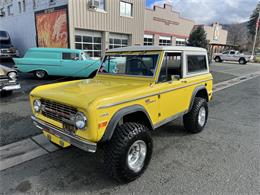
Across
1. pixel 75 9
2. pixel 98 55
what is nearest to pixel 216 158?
pixel 75 9

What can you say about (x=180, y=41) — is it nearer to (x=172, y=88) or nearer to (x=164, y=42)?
(x=164, y=42)

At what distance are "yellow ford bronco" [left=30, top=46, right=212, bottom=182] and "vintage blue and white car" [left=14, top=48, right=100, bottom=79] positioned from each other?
21.3 ft

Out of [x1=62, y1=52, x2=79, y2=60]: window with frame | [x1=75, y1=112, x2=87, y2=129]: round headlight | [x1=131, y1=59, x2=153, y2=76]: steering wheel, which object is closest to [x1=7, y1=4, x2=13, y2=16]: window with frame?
[x1=62, y1=52, x2=79, y2=60]: window with frame

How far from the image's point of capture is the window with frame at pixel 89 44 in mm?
14634

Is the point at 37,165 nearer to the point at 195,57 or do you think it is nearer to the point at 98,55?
the point at 195,57

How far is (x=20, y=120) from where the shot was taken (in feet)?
16.2

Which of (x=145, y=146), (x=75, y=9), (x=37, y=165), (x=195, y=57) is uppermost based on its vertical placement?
(x=75, y=9)

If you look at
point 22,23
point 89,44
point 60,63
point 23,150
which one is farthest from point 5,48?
point 23,150

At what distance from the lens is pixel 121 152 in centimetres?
252

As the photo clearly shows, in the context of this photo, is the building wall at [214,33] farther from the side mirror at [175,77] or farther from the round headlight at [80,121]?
the round headlight at [80,121]

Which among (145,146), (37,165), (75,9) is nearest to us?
(145,146)

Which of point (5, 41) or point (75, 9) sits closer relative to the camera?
point (75, 9)

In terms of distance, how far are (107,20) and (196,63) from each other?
12905 mm

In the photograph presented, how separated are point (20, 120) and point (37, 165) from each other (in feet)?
7.43
